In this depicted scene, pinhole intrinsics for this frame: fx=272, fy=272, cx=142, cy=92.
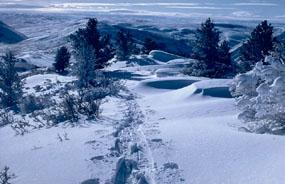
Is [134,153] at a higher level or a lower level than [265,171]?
lower

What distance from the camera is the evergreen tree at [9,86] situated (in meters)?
10.6

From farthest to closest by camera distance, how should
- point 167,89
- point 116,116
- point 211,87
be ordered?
point 167,89
point 211,87
point 116,116

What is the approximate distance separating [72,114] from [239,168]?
433 cm

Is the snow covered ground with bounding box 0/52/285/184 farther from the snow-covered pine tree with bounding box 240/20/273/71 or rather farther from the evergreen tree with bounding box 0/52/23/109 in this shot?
the snow-covered pine tree with bounding box 240/20/273/71

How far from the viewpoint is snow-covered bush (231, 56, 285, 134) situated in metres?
4.80

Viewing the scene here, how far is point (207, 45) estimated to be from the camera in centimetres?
1622

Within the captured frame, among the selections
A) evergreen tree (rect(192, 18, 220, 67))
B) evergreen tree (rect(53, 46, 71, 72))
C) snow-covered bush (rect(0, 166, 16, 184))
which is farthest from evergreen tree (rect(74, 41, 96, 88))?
snow-covered bush (rect(0, 166, 16, 184))

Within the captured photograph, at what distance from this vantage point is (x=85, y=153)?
173 inches

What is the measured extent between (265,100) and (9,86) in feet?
31.1

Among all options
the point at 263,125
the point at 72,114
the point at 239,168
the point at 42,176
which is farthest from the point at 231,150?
the point at 72,114

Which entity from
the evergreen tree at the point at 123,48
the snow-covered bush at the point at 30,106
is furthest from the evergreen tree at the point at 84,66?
the evergreen tree at the point at 123,48

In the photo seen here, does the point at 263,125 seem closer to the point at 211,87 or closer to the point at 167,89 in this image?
the point at 211,87

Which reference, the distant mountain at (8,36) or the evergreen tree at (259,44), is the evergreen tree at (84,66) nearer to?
the evergreen tree at (259,44)

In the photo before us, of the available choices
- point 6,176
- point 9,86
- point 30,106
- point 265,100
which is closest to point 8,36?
point 9,86
